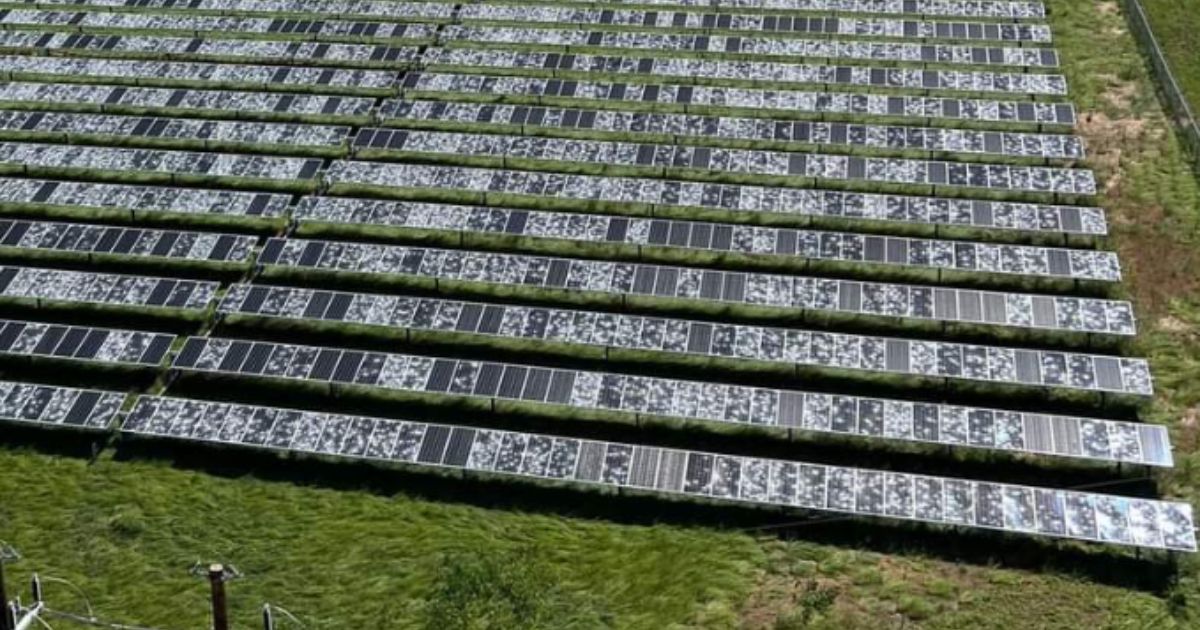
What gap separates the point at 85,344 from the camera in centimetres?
4981

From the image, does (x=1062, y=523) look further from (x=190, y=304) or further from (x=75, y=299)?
(x=75, y=299)

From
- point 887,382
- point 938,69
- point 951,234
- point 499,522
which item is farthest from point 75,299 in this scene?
point 938,69

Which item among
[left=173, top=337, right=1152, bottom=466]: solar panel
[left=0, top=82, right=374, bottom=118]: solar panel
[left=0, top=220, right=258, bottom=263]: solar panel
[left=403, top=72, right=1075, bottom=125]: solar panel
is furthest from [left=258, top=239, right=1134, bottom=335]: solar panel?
[left=403, top=72, right=1075, bottom=125]: solar panel

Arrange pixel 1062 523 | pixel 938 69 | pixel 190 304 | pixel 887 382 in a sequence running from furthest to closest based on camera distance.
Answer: pixel 938 69 → pixel 190 304 → pixel 887 382 → pixel 1062 523

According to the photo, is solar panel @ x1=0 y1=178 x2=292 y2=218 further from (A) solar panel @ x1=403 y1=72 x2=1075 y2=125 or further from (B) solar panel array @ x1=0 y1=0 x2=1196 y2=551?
(A) solar panel @ x1=403 y1=72 x2=1075 y2=125

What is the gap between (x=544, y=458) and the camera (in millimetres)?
43281

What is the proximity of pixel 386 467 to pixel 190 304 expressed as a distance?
14.6m

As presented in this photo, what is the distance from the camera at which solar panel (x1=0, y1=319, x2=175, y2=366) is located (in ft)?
162

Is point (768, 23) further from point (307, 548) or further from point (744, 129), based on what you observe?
point (307, 548)

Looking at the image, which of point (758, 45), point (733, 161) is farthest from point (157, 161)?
point (758, 45)

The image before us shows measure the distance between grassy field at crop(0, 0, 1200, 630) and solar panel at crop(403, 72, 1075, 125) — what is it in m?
20.9

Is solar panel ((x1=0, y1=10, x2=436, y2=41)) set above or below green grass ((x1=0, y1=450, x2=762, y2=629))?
above

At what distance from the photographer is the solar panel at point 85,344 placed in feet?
162

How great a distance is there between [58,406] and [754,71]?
141 ft
